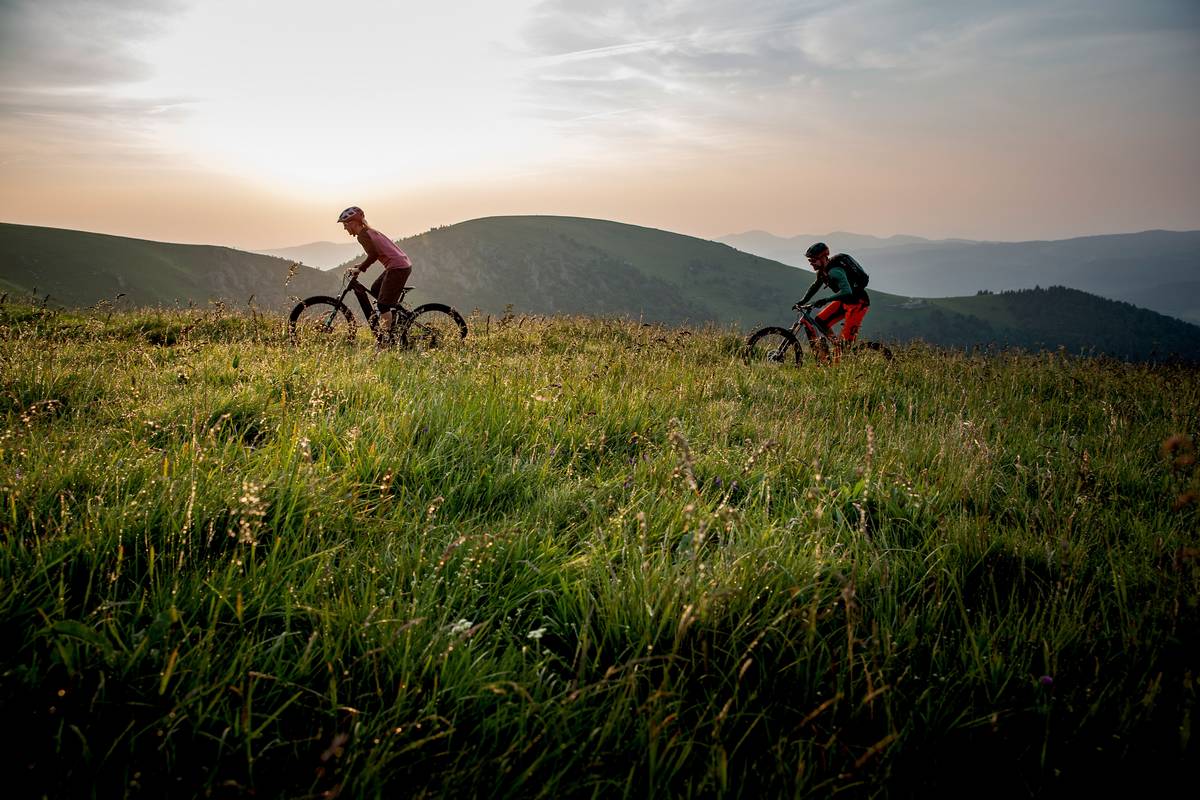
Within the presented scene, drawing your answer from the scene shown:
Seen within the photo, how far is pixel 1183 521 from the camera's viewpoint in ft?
12.5

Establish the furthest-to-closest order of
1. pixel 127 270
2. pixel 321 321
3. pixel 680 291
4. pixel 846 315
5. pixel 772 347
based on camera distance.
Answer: pixel 680 291 < pixel 127 270 < pixel 772 347 < pixel 846 315 < pixel 321 321

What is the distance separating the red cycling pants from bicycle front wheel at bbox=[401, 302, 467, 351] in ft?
22.9

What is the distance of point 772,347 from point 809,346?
2.80 ft

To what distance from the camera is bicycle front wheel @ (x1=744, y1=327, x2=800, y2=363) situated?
10.1 metres

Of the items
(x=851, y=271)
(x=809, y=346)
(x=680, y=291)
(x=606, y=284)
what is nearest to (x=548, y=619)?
(x=809, y=346)

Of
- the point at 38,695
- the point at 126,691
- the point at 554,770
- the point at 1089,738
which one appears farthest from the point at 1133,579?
the point at 38,695

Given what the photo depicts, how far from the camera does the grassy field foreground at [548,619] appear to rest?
1.65 metres

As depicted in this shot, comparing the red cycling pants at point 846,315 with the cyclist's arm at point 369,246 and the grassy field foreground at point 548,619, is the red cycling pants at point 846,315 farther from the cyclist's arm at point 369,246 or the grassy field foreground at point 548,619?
the cyclist's arm at point 369,246

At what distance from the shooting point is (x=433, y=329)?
9.66m

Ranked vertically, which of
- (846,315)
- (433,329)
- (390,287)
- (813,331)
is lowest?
Result: (433,329)

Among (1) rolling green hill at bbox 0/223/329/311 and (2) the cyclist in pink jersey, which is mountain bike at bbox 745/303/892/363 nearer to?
(2) the cyclist in pink jersey

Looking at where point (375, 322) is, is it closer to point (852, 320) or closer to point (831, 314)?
point (831, 314)

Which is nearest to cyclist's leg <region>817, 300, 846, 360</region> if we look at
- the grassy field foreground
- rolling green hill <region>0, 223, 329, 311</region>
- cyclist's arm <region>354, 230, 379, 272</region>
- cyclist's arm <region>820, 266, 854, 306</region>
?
cyclist's arm <region>820, 266, 854, 306</region>

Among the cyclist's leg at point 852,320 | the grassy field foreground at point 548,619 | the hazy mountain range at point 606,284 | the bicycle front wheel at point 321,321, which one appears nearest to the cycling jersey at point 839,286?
the cyclist's leg at point 852,320
